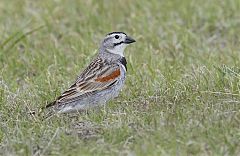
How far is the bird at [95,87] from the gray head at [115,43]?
0.11m

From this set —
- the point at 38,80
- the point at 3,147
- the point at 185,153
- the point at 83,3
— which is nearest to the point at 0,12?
the point at 83,3

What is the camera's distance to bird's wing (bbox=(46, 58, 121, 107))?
7.72m

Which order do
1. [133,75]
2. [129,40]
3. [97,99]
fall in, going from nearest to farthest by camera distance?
[97,99] → [129,40] → [133,75]

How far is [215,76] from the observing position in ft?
26.2

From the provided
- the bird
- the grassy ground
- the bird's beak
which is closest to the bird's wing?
the bird

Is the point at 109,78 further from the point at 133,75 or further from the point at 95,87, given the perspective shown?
the point at 133,75

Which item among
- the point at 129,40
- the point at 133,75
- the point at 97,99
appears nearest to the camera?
the point at 97,99

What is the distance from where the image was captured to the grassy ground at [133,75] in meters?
6.52

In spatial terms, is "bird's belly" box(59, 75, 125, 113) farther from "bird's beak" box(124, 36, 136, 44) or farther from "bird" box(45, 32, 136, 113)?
"bird's beak" box(124, 36, 136, 44)

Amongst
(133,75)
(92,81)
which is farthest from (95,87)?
(133,75)

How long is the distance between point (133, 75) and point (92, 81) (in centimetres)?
92

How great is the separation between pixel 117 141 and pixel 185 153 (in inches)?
25.4

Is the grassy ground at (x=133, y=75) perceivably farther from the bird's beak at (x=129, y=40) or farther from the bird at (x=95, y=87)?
the bird's beak at (x=129, y=40)

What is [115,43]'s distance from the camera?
328 inches
